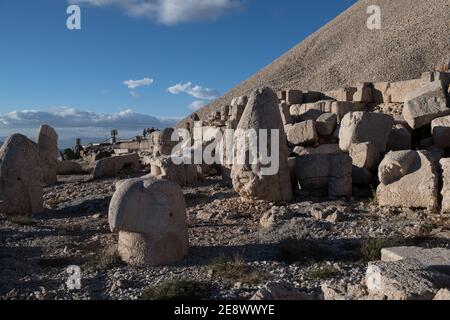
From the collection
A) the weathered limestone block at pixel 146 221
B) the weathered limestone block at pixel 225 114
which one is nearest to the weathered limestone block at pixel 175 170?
the weathered limestone block at pixel 146 221

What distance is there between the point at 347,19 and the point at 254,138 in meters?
39.1

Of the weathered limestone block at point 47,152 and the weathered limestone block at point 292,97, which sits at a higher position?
the weathered limestone block at point 292,97

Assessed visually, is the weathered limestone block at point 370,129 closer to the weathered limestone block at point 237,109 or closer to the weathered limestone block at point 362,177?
the weathered limestone block at point 362,177

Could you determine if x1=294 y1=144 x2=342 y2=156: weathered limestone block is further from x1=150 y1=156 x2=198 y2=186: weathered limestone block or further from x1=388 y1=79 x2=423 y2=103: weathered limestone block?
x1=388 y1=79 x2=423 y2=103: weathered limestone block

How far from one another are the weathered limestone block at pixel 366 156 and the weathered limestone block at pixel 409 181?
3.28 ft

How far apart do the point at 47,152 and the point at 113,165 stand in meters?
1.94

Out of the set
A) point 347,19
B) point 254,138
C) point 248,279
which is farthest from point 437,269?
point 347,19

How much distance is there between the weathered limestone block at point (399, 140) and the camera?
394 inches

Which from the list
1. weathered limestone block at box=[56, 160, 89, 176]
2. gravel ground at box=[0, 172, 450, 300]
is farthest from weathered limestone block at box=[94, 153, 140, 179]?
gravel ground at box=[0, 172, 450, 300]

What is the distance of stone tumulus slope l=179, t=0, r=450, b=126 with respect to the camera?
28.1 m

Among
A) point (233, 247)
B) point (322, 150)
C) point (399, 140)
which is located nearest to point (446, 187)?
point (399, 140)

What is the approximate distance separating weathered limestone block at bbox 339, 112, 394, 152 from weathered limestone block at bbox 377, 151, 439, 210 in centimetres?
169
